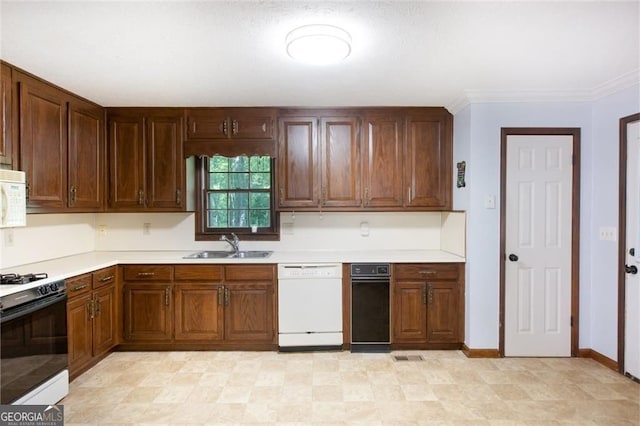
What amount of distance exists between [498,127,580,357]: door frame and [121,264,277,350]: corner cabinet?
209 cm

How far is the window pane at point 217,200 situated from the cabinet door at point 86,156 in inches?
40.5

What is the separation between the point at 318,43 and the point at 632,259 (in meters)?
2.90

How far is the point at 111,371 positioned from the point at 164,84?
2.41 m

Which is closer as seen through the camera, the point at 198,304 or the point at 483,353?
the point at 483,353

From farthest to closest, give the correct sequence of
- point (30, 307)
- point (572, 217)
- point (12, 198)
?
point (572, 217) → point (12, 198) → point (30, 307)

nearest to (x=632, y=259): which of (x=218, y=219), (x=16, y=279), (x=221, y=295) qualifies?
(x=221, y=295)

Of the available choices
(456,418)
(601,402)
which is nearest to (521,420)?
(456,418)

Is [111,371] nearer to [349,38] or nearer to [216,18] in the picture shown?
[216,18]

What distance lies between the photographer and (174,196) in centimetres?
344

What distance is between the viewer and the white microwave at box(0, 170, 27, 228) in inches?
85.6

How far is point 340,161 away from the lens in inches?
136

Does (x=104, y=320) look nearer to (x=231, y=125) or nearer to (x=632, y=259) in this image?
(x=231, y=125)

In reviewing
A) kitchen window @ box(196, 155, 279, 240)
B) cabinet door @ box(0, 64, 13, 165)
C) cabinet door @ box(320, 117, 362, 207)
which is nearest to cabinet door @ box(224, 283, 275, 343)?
kitchen window @ box(196, 155, 279, 240)

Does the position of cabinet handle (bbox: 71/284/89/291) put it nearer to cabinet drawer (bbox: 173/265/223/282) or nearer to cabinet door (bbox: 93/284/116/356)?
cabinet door (bbox: 93/284/116/356)
